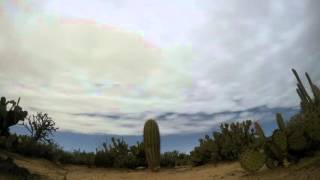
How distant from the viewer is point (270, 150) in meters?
7.85

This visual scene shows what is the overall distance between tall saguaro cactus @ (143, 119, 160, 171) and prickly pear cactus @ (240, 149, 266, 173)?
5533 millimetres

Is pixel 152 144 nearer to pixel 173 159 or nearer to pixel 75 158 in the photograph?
pixel 173 159

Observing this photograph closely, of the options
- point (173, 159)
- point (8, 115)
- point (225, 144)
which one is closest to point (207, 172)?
point (225, 144)

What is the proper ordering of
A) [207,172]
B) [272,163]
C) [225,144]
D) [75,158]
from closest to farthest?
[272,163] < [207,172] < [225,144] < [75,158]

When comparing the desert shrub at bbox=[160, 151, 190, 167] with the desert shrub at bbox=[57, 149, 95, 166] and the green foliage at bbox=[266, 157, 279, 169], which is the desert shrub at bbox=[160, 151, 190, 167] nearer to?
the desert shrub at bbox=[57, 149, 95, 166]

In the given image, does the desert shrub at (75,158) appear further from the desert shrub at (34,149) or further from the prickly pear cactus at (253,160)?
the prickly pear cactus at (253,160)

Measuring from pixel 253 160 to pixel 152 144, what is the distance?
237 inches

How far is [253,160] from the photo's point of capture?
7.88 metres

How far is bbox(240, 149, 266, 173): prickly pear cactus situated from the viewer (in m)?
7.80

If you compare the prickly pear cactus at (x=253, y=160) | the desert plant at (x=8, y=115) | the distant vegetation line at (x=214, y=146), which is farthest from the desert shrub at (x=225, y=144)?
the desert plant at (x=8, y=115)

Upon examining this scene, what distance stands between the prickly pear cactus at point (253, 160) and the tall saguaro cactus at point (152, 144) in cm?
553

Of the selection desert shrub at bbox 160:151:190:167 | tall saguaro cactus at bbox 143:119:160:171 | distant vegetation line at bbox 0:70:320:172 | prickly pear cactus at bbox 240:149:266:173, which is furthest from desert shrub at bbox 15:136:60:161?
prickly pear cactus at bbox 240:149:266:173

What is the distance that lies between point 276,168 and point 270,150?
39cm

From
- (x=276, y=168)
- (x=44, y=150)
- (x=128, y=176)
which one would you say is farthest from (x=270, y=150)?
(x=44, y=150)
